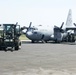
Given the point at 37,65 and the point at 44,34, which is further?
the point at 44,34

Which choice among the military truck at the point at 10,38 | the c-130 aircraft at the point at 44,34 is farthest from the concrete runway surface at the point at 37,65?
the c-130 aircraft at the point at 44,34

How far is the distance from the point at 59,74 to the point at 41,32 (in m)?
43.2

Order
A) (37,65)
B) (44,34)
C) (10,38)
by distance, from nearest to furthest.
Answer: (37,65) < (10,38) < (44,34)

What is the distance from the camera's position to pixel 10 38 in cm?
3128

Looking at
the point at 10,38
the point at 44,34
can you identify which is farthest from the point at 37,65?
the point at 44,34

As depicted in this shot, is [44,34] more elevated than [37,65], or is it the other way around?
[44,34]

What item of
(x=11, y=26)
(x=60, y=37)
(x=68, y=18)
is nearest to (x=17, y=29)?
(x=11, y=26)

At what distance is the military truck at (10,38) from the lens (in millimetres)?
30578

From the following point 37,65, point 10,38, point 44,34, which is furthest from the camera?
point 44,34

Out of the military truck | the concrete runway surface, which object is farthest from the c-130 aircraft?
the concrete runway surface

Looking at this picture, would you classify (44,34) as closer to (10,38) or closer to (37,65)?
(10,38)

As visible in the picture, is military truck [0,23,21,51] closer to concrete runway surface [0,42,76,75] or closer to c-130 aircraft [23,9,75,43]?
concrete runway surface [0,42,76,75]

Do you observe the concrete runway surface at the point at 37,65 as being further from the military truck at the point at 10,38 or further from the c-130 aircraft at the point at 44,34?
the c-130 aircraft at the point at 44,34

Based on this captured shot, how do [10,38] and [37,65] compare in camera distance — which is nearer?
[37,65]
